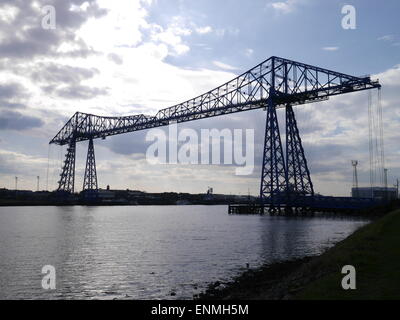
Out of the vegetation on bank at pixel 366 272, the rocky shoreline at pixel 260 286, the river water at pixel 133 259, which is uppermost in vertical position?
the vegetation on bank at pixel 366 272

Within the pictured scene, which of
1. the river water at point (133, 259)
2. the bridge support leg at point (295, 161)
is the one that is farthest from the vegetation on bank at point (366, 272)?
the bridge support leg at point (295, 161)

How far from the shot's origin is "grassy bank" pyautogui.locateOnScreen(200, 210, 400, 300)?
11.3m

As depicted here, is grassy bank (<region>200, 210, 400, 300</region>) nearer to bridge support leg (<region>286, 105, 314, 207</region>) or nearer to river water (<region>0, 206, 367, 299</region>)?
river water (<region>0, 206, 367, 299</region>)

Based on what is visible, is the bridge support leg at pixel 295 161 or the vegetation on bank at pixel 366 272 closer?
the vegetation on bank at pixel 366 272

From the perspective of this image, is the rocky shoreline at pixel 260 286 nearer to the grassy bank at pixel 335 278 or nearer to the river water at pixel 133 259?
the grassy bank at pixel 335 278

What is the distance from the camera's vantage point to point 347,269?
13.7 metres

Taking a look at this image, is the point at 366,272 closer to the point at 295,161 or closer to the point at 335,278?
Result: the point at 335,278

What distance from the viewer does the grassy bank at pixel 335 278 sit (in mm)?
11280

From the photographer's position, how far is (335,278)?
13.2 metres

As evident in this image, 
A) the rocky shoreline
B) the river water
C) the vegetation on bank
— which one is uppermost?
the vegetation on bank

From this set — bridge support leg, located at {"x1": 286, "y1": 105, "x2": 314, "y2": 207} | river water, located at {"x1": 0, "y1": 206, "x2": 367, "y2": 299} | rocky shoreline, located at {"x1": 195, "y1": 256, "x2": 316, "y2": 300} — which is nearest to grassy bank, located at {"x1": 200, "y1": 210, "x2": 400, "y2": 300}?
rocky shoreline, located at {"x1": 195, "y1": 256, "x2": 316, "y2": 300}

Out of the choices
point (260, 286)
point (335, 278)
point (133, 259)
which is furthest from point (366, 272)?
point (133, 259)

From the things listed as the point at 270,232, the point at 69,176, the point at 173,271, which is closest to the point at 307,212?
the point at 270,232
